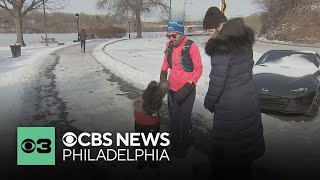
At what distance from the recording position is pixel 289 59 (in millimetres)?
9117

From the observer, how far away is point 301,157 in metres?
4.85

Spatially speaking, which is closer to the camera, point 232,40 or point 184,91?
point 232,40

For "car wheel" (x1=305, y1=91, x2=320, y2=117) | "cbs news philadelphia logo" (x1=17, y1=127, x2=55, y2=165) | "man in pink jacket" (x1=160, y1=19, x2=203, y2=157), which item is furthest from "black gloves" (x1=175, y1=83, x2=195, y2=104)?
"car wheel" (x1=305, y1=91, x2=320, y2=117)

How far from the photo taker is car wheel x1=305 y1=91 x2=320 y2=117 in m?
7.00

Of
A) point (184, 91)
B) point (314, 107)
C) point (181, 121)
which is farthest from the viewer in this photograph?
point (314, 107)

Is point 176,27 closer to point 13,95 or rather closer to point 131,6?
point 13,95

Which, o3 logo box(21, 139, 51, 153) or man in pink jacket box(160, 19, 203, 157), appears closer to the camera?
man in pink jacket box(160, 19, 203, 157)

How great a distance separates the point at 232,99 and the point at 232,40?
55cm

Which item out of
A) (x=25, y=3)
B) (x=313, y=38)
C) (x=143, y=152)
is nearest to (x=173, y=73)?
(x=143, y=152)

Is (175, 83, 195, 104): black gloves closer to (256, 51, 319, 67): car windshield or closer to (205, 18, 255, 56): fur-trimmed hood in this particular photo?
(205, 18, 255, 56): fur-trimmed hood

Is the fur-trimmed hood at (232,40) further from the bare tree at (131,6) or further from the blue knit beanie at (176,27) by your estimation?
the bare tree at (131,6)

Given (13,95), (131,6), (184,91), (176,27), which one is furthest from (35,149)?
(131,6)

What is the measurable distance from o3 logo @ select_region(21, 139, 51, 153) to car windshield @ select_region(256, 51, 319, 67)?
6.31 metres

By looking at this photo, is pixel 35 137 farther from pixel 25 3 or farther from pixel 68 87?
pixel 25 3
